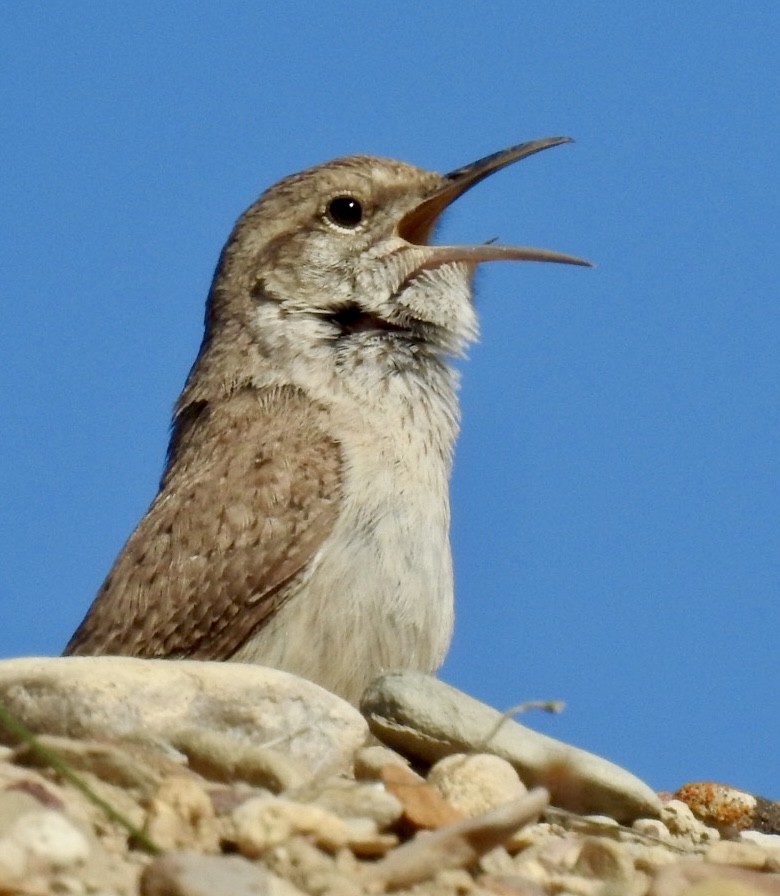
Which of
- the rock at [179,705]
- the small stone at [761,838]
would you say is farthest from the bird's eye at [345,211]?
the rock at [179,705]

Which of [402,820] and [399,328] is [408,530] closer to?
[399,328]

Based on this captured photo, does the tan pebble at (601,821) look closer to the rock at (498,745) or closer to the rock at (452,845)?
the rock at (498,745)

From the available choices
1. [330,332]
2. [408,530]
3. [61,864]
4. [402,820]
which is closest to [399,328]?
[330,332]

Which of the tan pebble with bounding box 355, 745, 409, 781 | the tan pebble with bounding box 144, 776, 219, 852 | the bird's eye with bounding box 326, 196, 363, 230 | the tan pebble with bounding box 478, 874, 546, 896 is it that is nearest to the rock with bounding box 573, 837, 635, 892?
the tan pebble with bounding box 478, 874, 546, 896

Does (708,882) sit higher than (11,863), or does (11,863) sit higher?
(708,882)

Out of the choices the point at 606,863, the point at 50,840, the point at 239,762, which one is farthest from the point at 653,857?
the point at 50,840

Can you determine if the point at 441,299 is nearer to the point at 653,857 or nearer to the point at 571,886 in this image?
the point at 653,857
